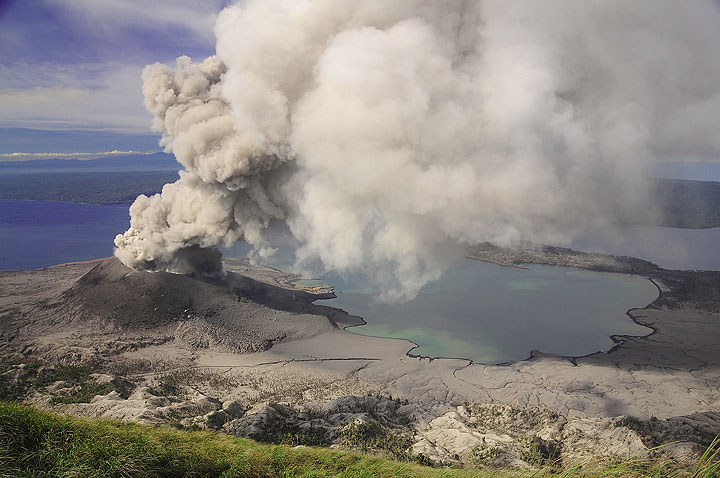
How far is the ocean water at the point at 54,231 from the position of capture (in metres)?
54.2

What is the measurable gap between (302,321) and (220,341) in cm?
487

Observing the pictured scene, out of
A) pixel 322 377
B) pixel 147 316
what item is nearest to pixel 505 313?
pixel 322 377

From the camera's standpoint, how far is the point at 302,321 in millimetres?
25266

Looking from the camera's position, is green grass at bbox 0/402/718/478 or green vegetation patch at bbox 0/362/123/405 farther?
green vegetation patch at bbox 0/362/123/405

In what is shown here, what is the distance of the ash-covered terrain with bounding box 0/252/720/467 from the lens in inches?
477

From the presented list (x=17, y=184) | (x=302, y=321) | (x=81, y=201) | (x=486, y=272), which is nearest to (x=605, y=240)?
(x=486, y=272)

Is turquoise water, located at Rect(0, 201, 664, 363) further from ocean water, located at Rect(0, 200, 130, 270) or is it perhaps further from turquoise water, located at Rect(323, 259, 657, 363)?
ocean water, located at Rect(0, 200, 130, 270)

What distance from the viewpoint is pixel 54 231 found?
2943 inches

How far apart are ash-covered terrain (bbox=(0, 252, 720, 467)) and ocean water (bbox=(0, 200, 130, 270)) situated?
26339mm

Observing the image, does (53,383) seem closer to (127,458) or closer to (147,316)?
(147,316)

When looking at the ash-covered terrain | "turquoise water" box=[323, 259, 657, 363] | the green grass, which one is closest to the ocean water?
the ash-covered terrain

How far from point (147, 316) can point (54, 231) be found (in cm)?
6614

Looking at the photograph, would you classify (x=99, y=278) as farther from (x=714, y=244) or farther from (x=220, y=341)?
(x=714, y=244)

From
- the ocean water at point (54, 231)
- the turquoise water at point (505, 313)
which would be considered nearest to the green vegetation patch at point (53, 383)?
the turquoise water at point (505, 313)
